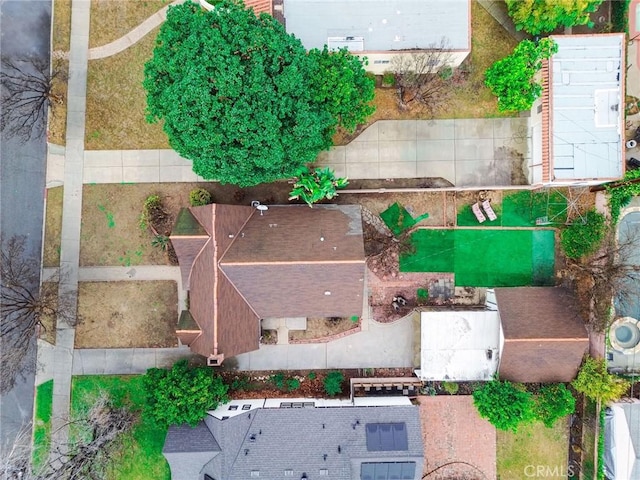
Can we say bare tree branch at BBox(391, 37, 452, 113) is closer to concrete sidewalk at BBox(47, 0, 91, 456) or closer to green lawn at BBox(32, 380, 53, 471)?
concrete sidewalk at BBox(47, 0, 91, 456)

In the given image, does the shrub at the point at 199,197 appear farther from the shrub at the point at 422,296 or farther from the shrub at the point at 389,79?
the shrub at the point at 422,296

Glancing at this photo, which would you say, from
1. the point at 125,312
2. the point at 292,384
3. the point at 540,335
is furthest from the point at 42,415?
the point at 540,335

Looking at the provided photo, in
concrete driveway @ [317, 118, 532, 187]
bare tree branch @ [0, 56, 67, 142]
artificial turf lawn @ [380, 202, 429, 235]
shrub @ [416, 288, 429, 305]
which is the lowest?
shrub @ [416, 288, 429, 305]

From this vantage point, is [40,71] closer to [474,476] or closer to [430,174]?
[430,174]

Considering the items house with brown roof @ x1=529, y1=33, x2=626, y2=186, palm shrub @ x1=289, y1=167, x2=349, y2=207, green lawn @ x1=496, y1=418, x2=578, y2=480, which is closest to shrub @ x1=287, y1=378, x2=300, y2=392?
palm shrub @ x1=289, y1=167, x2=349, y2=207

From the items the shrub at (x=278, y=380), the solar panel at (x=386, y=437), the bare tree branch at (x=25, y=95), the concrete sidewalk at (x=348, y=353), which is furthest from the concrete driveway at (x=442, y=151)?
the bare tree branch at (x=25, y=95)

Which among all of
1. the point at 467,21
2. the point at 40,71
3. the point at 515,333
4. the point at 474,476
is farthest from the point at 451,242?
the point at 40,71
